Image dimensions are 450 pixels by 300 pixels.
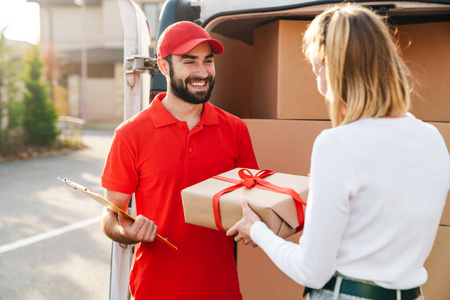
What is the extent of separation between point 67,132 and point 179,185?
13.6 metres

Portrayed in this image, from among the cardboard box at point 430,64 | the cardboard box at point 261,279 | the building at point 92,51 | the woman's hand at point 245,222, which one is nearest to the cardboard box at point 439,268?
the cardboard box at point 261,279

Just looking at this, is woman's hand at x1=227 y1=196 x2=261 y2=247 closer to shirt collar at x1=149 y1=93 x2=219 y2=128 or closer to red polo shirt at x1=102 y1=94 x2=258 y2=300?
red polo shirt at x1=102 y1=94 x2=258 y2=300

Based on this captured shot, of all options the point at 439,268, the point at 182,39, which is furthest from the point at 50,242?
the point at 439,268

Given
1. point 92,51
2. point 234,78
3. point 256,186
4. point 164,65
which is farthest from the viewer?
point 92,51

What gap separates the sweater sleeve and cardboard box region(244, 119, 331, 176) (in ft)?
3.51

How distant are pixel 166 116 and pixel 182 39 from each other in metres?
0.33

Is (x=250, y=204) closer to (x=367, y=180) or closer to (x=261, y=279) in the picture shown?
(x=367, y=180)

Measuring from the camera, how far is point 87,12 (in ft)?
86.9

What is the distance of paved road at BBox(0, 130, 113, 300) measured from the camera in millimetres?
3855

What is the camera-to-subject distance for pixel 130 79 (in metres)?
2.26

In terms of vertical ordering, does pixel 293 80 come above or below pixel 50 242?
above

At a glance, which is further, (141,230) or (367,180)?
(141,230)

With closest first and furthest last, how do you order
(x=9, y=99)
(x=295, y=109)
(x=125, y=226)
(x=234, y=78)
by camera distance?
(x=125, y=226), (x=295, y=109), (x=234, y=78), (x=9, y=99)

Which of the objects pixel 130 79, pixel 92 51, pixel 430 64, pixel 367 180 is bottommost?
pixel 367 180
